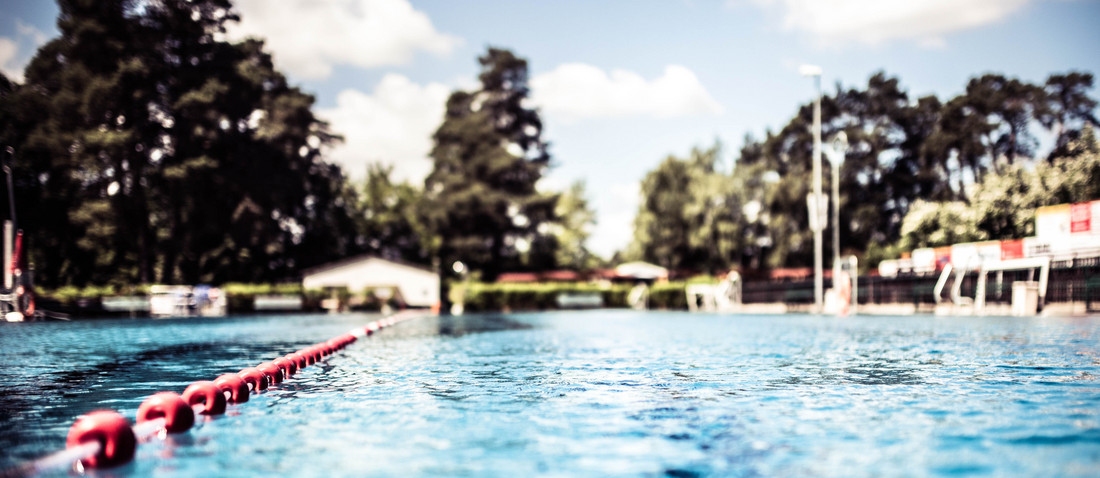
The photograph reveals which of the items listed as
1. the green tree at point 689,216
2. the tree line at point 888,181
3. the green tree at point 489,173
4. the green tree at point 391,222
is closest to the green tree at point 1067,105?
the tree line at point 888,181

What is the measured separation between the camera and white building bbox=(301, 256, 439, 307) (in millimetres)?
58344

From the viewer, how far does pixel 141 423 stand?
21.6 ft

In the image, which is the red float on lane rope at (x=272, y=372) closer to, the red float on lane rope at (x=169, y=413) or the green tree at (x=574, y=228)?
the red float on lane rope at (x=169, y=413)

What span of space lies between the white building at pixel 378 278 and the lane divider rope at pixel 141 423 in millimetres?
48764

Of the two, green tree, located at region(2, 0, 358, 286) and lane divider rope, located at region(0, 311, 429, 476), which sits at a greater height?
green tree, located at region(2, 0, 358, 286)

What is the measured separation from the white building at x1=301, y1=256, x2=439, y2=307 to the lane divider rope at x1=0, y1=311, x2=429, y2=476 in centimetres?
4876

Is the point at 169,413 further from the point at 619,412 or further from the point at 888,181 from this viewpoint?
the point at 888,181

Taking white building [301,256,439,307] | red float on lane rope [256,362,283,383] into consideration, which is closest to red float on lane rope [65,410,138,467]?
red float on lane rope [256,362,283,383]

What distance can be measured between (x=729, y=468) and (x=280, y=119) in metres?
63.6

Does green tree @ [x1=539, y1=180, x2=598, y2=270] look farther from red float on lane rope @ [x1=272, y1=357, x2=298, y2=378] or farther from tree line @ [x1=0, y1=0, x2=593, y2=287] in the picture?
red float on lane rope @ [x1=272, y1=357, x2=298, y2=378]

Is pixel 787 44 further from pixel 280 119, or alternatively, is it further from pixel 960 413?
pixel 280 119

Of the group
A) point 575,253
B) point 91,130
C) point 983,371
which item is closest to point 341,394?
point 983,371

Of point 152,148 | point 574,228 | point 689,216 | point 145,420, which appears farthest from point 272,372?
point 574,228

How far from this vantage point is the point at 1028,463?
4918 mm
